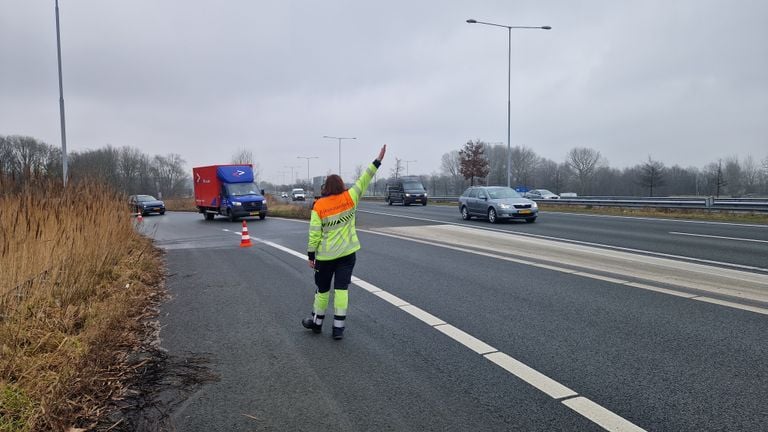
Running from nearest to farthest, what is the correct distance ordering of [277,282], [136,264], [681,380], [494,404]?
[494,404] < [681,380] < [277,282] < [136,264]

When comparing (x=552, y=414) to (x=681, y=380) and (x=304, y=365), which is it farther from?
(x=304, y=365)

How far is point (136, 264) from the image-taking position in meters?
9.50

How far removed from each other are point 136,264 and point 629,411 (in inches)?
345

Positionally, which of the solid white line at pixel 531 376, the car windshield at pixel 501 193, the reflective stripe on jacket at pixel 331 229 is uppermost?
the car windshield at pixel 501 193

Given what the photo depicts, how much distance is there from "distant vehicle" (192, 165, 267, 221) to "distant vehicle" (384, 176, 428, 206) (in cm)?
1555

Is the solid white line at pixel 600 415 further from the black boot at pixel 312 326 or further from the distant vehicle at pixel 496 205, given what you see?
the distant vehicle at pixel 496 205

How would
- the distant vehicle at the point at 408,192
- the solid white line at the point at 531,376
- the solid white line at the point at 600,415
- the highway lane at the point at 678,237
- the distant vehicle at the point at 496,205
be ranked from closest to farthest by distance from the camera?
the solid white line at the point at 600,415
the solid white line at the point at 531,376
the highway lane at the point at 678,237
the distant vehicle at the point at 496,205
the distant vehicle at the point at 408,192

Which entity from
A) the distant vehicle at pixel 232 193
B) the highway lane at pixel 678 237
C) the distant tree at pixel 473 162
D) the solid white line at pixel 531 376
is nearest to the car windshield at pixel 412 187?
the distant tree at pixel 473 162

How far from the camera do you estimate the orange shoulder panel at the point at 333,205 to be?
17.8 ft

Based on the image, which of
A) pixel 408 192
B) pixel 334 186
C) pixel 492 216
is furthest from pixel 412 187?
pixel 334 186

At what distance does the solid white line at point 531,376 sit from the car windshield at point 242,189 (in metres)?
23.1

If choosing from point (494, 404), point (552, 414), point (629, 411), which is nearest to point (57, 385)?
point (494, 404)

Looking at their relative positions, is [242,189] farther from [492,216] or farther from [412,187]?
[412,187]

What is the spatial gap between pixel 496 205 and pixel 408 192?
1976 centimetres
